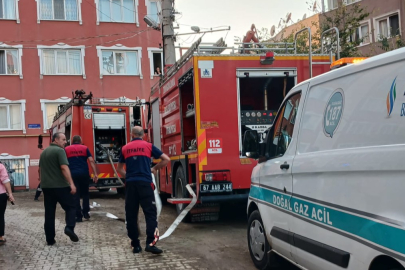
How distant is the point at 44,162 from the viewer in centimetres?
718

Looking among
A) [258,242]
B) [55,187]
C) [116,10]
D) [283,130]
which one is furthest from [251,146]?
[116,10]

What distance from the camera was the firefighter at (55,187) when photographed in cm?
707

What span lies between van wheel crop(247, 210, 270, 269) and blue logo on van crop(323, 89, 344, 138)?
1.78 metres

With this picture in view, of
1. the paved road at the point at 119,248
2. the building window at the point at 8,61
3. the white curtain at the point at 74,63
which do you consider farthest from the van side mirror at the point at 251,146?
the building window at the point at 8,61

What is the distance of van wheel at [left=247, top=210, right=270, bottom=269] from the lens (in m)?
5.24

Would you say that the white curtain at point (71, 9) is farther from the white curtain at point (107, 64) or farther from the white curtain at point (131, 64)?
the white curtain at point (131, 64)

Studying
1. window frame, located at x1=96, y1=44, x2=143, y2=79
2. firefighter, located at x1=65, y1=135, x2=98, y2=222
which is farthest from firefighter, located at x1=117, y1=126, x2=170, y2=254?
window frame, located at x1=96, y1=44, x2=143, y2=79

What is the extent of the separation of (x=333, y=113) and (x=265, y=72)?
4.04 meters

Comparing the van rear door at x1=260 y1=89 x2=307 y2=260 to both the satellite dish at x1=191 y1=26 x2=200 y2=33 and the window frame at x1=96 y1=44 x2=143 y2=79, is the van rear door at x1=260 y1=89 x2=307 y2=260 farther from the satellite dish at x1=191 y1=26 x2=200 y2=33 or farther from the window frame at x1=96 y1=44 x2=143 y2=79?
the window frame at x1=96 y1=44 x2=143 y2=79

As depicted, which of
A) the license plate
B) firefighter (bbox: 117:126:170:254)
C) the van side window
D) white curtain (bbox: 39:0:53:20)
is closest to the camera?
the van side window

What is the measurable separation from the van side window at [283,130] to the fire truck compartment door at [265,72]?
2612mm

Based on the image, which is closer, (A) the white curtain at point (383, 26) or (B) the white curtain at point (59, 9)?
(B) the white curtain at point (59, 9)

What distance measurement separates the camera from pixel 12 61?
76.6 feet

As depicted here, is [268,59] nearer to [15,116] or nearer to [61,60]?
[61,60]
